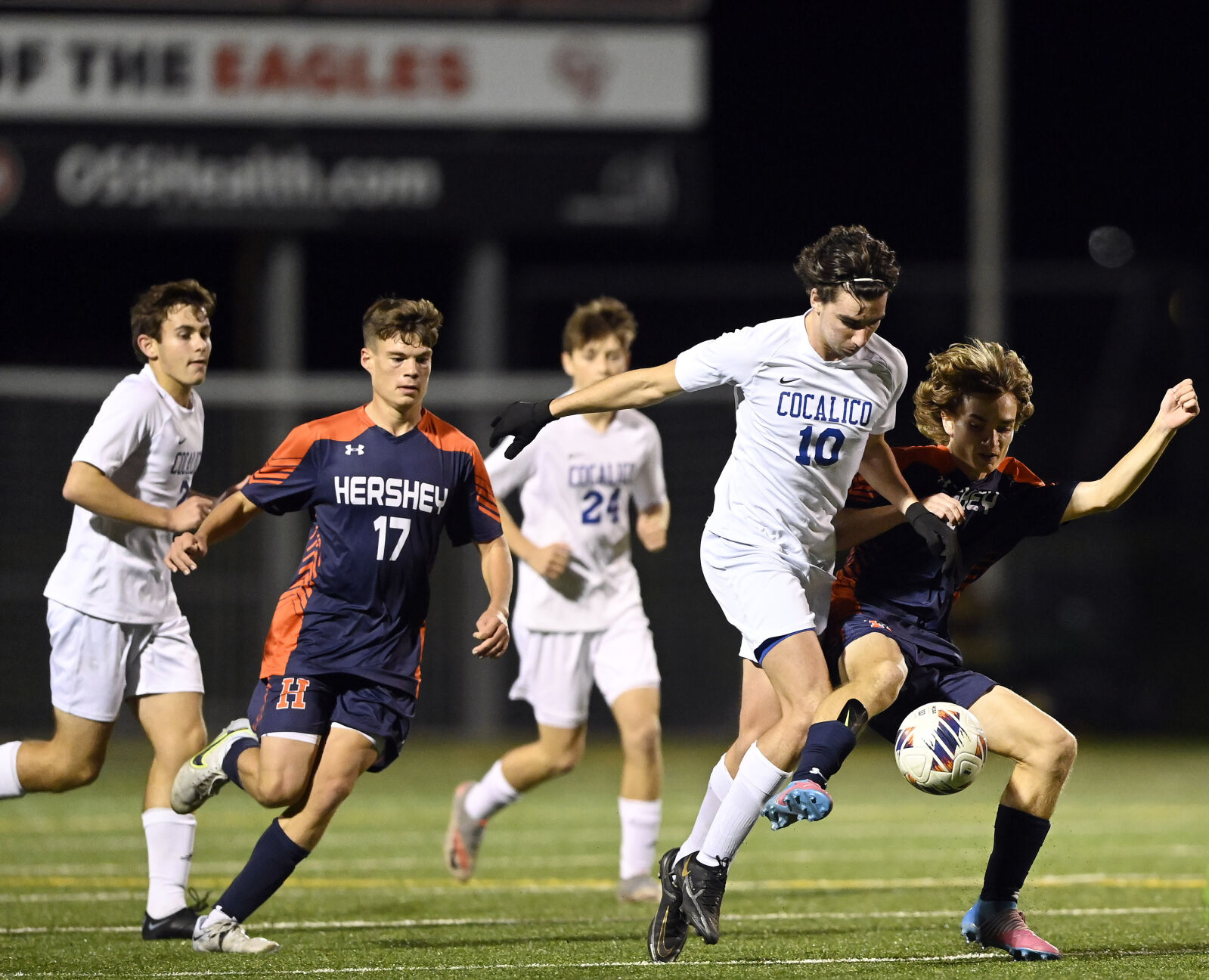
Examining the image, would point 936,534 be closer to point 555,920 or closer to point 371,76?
point 555,920

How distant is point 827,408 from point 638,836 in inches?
99.3

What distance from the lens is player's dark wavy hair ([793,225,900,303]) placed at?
5492 millimetres

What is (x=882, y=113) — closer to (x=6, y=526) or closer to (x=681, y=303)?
(x=681, y=303)

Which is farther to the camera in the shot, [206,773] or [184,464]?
[184,464]

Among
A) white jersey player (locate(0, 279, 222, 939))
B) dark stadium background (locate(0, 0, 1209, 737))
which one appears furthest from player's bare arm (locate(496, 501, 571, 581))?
dark stadium background (locate(0, 0, 1209, 737))

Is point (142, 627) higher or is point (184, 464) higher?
point (184, 464)

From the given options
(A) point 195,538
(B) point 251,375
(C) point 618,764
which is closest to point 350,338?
(B) point 251,375

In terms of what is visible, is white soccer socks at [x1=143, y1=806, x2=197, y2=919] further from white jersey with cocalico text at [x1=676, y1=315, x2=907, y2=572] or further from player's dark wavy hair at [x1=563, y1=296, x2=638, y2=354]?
player's dark wavy hair at [x1=563, y1=296, x2=638, y2=354]

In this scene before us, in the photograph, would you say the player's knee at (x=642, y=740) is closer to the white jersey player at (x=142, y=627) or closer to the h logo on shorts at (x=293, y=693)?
the white jersey player at (x=142, y=627)

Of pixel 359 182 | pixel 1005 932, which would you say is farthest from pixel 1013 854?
pixel 359 182

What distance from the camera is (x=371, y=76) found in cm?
1454

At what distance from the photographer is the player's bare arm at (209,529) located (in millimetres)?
5840

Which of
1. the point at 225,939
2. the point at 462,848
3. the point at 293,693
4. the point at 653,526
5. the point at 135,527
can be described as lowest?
the point at 462,848

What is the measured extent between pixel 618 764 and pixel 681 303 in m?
7.21
